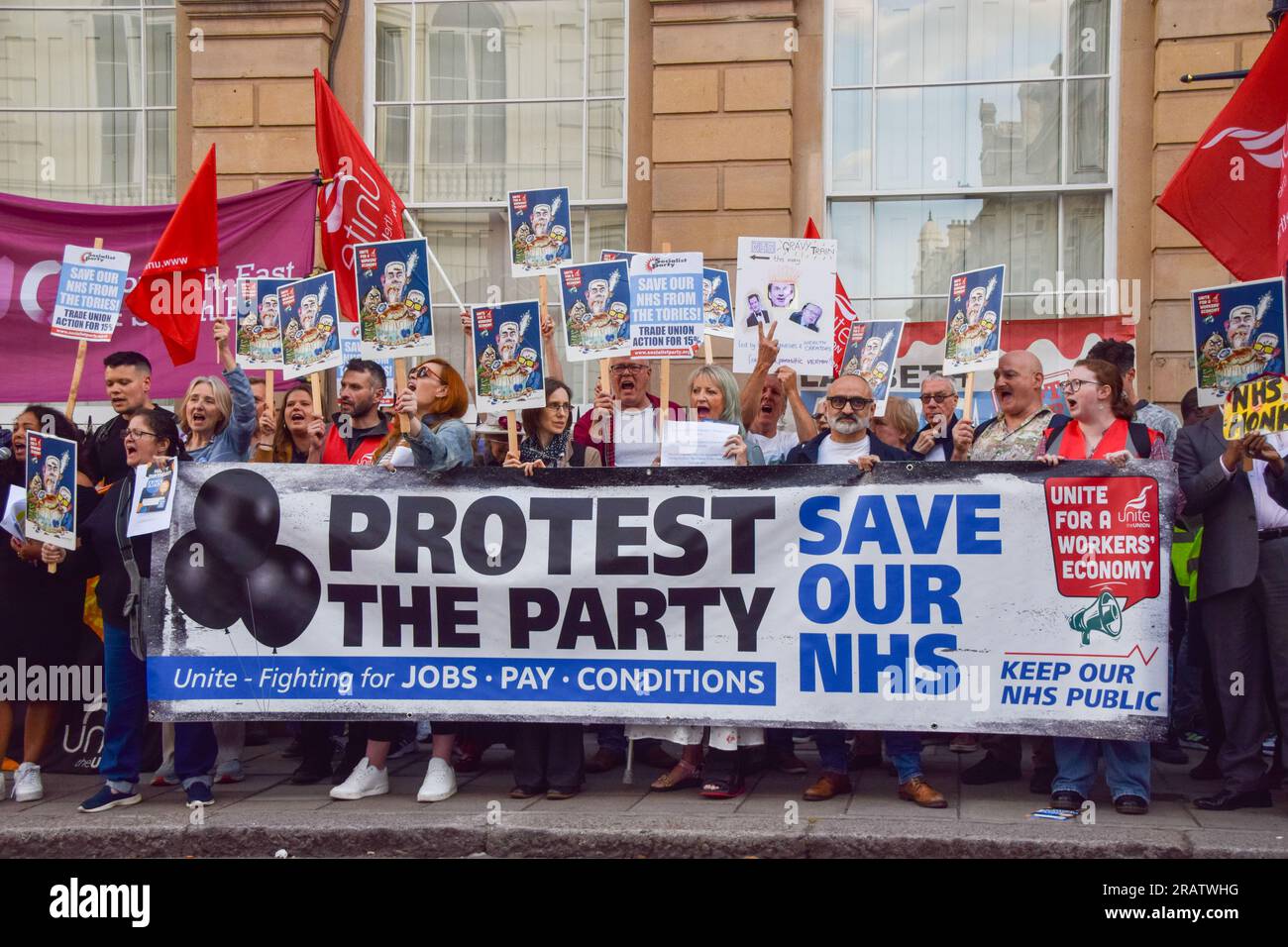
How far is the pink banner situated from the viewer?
376 inches

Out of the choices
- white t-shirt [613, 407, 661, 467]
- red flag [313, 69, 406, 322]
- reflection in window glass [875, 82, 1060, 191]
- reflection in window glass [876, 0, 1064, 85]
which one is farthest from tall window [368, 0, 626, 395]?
white t-shirt [613, 407, 661, 467]

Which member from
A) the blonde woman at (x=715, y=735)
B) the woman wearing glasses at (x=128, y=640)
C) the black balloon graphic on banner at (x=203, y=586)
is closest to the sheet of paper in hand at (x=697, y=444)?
the blonde woman at (x=715, y=735)

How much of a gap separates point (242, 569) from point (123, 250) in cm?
380

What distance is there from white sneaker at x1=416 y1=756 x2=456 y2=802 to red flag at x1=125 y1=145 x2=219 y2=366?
302cm

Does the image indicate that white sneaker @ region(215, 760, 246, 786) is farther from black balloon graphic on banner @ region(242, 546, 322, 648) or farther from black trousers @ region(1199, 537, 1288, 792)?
black trousers @ region(1199, 537, 1288, 792)

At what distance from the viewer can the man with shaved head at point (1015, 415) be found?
695 centimetres

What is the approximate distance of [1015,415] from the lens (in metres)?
7.04

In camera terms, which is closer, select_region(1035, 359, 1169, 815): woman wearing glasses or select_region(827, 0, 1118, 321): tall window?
select_region(1035, 359, 1169, 815): woman wearing glasses

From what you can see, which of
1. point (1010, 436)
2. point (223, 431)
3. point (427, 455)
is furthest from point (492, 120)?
point (1010, 436)

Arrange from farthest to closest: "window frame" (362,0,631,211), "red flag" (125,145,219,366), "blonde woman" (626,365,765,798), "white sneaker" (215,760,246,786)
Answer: "window frame" (362,0,631,211), "red flag" (125,145,219,366), "white sneaker" (215,760,246,786), "blonde woman" (626,365,765,798)

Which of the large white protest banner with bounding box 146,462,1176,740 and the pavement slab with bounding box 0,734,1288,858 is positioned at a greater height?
the large white protest banner with bounding box 146,462,1176,740

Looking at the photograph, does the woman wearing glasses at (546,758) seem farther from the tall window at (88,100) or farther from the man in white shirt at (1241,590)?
the tall window at (88,100)

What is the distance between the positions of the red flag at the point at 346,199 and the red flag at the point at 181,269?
0.90 m

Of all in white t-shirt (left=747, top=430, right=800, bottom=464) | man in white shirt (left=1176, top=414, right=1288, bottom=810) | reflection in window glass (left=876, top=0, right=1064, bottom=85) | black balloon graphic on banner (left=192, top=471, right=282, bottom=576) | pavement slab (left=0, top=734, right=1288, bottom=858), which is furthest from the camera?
reflection in window glass (left=876, top=0, right=1064, bottom=85)
